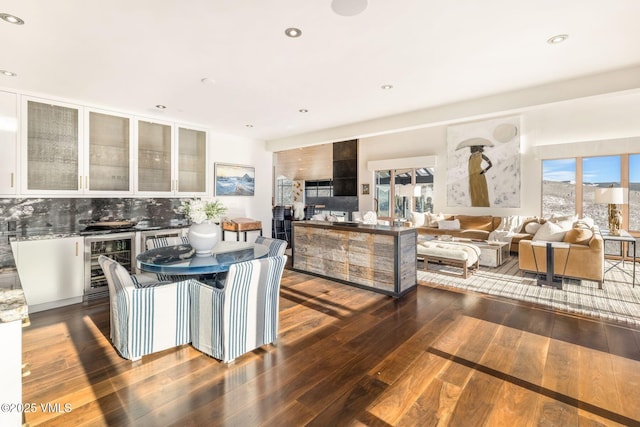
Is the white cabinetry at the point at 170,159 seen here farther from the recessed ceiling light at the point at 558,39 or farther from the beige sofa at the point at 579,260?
the beige sofa at the point at 579,260

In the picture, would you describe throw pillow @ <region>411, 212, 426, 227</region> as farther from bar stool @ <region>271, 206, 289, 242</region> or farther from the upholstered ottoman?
bar stool @ <region>271, 206, 289, 242</region>

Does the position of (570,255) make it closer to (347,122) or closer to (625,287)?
(625,287)

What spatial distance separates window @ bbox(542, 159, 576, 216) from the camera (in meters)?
6.91

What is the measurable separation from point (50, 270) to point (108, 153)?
1.77 metres

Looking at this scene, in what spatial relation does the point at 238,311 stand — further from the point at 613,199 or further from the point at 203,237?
the point at 613,199

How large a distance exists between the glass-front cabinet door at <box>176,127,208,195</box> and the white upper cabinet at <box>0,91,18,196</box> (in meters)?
1.97

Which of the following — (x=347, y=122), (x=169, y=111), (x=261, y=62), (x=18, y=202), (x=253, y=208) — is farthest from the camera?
(x=253, y=208)

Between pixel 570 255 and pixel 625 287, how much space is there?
95cm

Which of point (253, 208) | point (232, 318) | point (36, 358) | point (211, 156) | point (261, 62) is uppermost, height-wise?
point (261, 62)

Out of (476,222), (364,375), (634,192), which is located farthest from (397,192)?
(364,375)

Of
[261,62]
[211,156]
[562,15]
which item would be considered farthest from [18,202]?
[562,15]

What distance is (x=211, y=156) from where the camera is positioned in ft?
19.2

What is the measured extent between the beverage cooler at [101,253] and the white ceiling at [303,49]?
6.08ft

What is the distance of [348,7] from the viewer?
2.15 m
